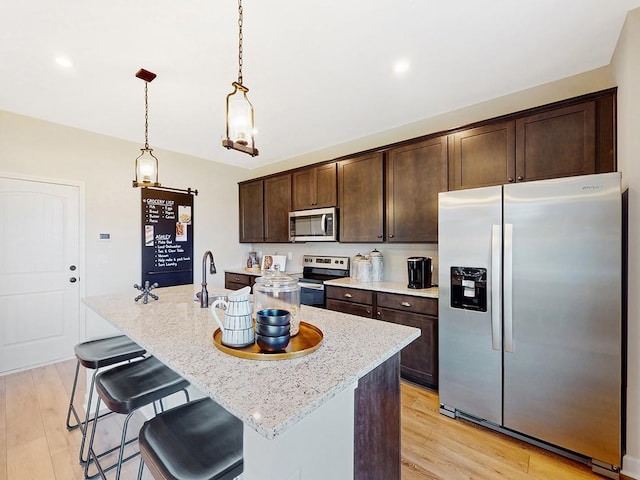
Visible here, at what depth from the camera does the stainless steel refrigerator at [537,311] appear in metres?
1.70

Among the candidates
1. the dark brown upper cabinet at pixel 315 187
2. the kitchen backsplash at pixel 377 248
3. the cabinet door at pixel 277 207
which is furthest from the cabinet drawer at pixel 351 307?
the cabinet door at pixel 277 207

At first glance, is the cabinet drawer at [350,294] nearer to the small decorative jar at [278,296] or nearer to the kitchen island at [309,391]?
the kitchen island at [309,391]

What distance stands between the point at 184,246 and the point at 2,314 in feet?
6.24

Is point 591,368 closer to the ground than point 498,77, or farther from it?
closer to the ground

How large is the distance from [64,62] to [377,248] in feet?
10.4

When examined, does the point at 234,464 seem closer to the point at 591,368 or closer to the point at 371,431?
the point at 371,431

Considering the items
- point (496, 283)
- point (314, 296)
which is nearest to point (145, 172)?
point (314, 296)

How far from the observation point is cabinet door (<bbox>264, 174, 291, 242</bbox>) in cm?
417

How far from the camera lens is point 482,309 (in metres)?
2.12

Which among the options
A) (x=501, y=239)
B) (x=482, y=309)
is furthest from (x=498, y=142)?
(x=482, y=309)

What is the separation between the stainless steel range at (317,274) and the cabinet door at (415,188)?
0.93 meters

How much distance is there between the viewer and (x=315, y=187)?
3803mm

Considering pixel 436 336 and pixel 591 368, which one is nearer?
pixel 591 368

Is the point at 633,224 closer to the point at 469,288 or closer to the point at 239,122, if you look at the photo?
the point at 469,288
